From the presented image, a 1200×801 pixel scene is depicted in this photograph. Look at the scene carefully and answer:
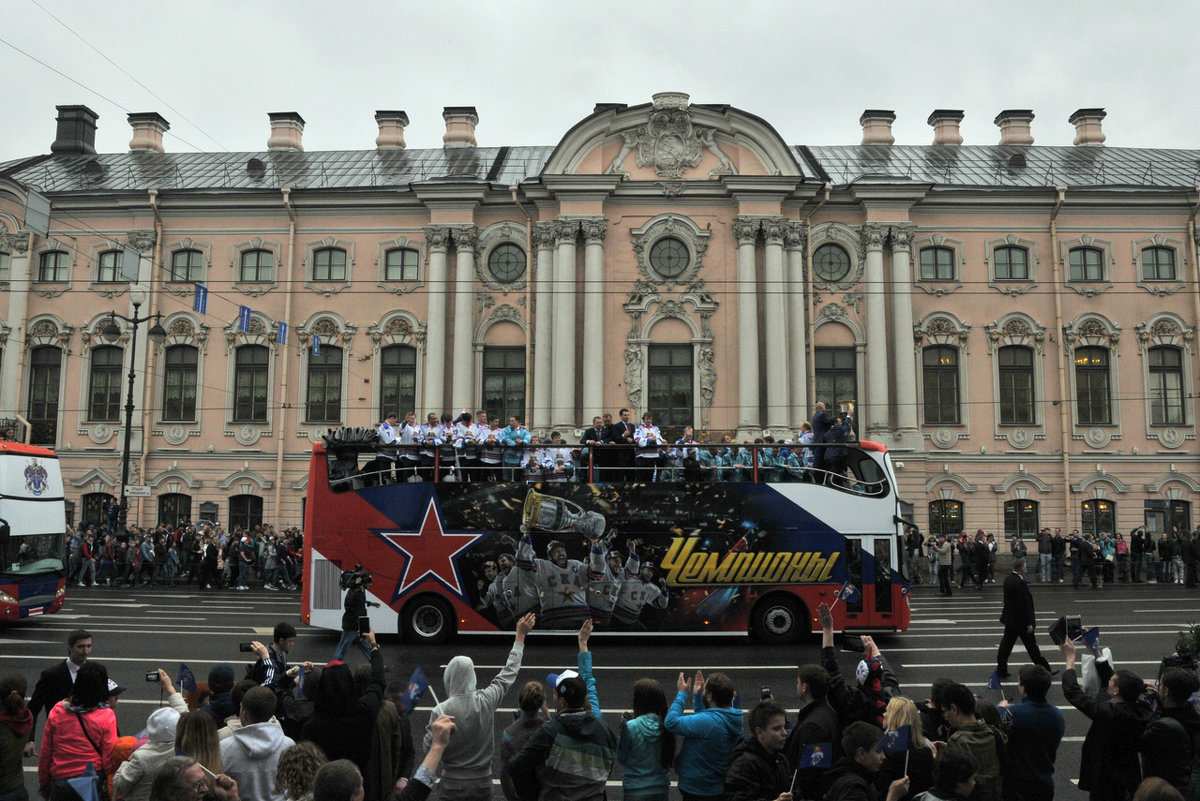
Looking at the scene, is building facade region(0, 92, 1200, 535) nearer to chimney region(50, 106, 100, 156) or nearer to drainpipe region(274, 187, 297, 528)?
drainpipe region(274, 187, 297, 528)

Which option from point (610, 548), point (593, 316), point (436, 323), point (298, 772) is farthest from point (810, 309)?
point (298, 772)

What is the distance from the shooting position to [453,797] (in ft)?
20.0

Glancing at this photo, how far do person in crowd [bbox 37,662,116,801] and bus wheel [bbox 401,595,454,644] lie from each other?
38.3ft

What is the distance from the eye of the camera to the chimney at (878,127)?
42.2 meters

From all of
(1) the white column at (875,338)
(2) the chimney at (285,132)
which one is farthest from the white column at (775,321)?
(2) the chimney at (285,132)

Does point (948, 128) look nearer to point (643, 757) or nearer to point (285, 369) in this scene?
point (285, 369)

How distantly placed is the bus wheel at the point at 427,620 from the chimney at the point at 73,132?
35.9 metres

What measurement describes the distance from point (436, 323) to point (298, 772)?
32.0 m

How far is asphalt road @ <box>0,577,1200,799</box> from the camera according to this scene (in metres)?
13.3

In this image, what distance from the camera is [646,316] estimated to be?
35875mm

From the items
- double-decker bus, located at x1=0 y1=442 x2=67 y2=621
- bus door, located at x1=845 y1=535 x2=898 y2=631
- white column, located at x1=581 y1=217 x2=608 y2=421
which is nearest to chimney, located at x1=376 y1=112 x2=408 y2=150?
white column, located at x1=581 y1=217 x2=608 y2=421

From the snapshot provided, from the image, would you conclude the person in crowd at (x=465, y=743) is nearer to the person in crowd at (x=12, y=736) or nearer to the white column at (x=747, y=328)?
the person in crowd at (x=12, y=736)

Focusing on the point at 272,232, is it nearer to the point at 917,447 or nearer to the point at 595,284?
the point at 595,284

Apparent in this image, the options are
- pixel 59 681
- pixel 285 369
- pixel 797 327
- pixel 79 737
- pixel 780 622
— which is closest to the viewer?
pixel 79 737
